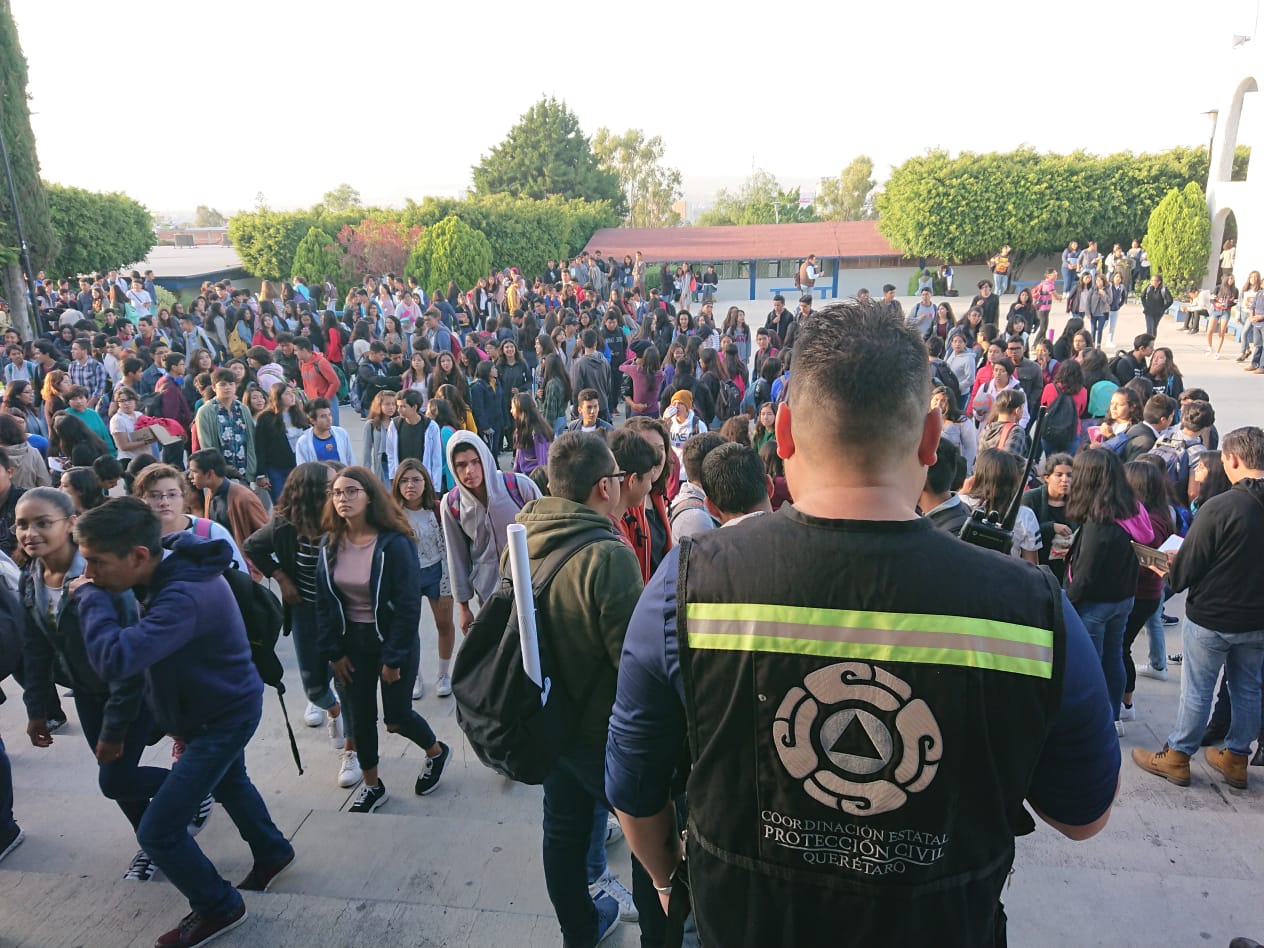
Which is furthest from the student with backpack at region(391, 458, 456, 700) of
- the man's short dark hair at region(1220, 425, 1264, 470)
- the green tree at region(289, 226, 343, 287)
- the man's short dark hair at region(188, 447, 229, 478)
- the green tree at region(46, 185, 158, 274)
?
the green tree at region(289, 226, 343, 287)

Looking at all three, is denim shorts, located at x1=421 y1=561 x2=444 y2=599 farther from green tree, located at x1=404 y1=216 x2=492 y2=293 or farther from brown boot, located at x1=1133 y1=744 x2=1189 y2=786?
green tree, located at x1=404 y1=216 x2=492 y2=293

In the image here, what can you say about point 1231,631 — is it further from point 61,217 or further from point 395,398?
point 61,217

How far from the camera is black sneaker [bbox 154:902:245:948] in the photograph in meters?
3.02

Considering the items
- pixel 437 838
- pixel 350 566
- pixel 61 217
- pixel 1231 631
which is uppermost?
pixel 61 217

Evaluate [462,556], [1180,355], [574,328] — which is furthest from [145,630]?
[1180,355]

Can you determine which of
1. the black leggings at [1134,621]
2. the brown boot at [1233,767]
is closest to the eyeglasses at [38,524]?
the black leggings at [1134,621]

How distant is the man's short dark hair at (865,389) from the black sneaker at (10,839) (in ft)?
13.8

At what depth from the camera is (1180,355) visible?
17.8m

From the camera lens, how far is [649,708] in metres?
1.60

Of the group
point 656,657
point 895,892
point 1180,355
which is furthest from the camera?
point 1180,355

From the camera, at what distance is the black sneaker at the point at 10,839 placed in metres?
3.68

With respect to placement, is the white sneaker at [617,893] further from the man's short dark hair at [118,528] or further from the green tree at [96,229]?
the green tree at [96,229]

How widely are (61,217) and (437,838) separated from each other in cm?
2625

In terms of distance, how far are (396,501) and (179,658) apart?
1.63m
